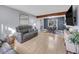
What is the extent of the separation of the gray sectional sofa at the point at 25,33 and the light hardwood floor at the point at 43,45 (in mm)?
96

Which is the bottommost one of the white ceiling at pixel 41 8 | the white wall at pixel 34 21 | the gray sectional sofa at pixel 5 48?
the gray sectional sofa at pixel 5 48

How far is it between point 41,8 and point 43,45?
0.85 metres

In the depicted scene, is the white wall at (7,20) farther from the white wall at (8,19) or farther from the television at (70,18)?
the television at (70,18)

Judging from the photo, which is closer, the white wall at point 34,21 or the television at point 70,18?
the television at point 70,18

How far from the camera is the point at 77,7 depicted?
2.49 m

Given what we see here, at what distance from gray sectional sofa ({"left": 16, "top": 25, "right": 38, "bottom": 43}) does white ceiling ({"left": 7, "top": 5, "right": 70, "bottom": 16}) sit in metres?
0.37

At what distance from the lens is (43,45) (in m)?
2.58

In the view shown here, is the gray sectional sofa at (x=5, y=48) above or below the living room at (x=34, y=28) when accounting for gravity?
below

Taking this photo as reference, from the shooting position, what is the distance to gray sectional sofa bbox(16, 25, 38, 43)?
8.51 feet

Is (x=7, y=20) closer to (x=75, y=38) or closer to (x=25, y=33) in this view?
(x=25, y=33)

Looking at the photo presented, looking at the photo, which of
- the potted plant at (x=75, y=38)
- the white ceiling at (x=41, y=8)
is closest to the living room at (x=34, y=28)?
the white ceiling at (x=41, y=8)

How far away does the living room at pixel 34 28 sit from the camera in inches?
99.0
